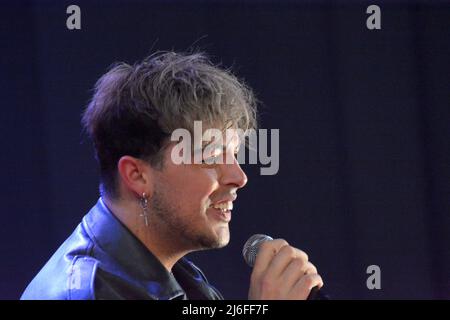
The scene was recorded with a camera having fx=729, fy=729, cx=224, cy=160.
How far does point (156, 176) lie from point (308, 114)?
3.03 ft

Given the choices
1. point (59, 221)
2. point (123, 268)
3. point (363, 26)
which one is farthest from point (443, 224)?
point (123, 268)

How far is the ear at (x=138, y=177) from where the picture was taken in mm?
1327

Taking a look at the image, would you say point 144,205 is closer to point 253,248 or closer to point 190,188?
point 190,188

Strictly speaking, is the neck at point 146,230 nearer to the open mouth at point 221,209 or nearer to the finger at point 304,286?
the open mouth at point 221,209

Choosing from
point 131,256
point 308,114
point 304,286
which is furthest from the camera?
point 308,114

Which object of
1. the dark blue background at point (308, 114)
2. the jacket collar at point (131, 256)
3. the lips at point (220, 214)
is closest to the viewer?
the jacket collar at point (131, 256)

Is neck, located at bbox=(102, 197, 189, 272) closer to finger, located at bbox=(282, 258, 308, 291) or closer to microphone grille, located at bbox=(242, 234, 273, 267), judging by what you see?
microphone grille, located at bbox=(242, 234, 273, 267)

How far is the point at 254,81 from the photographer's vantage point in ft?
7.02

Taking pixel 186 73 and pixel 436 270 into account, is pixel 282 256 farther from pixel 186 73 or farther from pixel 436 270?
pixel 436 270

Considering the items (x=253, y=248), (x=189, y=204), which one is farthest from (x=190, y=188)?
Answer: (x=253, y=248)

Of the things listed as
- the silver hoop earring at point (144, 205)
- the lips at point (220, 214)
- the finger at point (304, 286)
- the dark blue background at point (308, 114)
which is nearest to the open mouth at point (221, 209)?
the lips at point (220, 214)

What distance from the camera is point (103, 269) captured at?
1.16 meters

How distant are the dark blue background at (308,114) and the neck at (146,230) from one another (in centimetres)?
75
